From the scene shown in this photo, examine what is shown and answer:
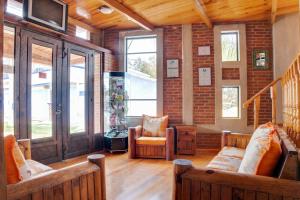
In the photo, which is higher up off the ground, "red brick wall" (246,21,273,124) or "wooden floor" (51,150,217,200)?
"red brick wall" (246,21,273,124)

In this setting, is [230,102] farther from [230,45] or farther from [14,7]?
[14,7]

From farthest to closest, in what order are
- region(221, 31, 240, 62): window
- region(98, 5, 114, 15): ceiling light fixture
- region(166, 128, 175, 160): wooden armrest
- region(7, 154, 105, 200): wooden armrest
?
region(221, 31, 240, 62): window, region(166, 128, 175, 160): wooden armrest, region(98, 5, 114, 15): ceiling light fixture, region(7, 154, 105, 200): wooden armrest

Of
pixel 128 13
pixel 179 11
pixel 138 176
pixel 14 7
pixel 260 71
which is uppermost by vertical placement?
pixel 179 11

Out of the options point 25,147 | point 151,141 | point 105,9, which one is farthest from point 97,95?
point 25,147

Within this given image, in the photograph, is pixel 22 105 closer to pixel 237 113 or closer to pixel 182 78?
pixel 182 78

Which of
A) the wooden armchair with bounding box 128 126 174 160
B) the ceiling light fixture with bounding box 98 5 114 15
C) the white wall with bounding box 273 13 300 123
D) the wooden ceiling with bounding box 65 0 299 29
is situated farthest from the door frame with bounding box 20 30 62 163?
the white wall with bounding box 273 13 300 123

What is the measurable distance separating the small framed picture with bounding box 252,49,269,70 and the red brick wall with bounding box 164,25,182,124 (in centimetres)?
162

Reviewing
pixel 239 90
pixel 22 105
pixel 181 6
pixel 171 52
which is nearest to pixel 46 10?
pixel 22 105

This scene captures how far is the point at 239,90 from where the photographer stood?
18.1ft

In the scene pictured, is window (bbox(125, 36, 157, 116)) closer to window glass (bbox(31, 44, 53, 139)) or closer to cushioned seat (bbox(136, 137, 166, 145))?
cushioned seat (bbox(136, 137, 166, 145))

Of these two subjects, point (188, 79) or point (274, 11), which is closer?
point (274, 11)

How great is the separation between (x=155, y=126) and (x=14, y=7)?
10.8ft

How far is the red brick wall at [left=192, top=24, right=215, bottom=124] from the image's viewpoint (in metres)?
5.59

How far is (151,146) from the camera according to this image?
4.86 m
